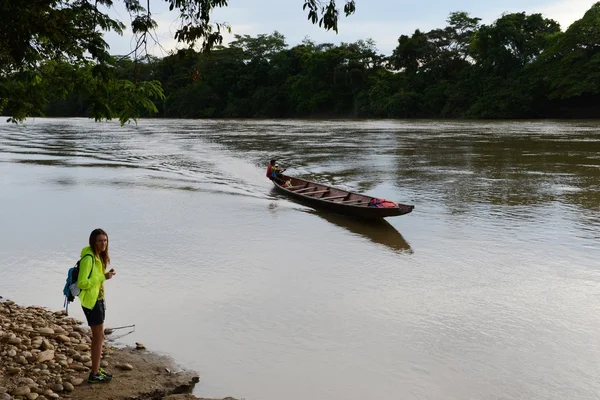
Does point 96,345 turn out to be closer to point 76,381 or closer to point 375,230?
point 76,381

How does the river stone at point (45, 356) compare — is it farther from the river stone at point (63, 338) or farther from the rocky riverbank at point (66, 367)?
the river stone at point (63, 338)

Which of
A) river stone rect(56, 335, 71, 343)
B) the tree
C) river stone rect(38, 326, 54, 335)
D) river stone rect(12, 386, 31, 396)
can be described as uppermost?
the tree

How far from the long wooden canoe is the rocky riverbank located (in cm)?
845

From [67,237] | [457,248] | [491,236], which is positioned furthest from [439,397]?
[67,237]

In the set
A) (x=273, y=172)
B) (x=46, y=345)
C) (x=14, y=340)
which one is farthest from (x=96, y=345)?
(x=273, y=172)

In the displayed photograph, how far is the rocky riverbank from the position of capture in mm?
5469

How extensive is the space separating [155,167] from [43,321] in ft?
70.5

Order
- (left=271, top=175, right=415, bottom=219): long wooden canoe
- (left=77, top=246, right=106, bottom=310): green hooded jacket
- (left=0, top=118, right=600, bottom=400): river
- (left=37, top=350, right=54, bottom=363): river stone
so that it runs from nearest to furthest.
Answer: (left=77, top=246, right=106, bottom=310): green hooded jacket
(left=37, top=350, right=54, bottom=363): river stone
(left=0, top=118, right=600, bottom=400): river
(left=271, top=175, right=415, bottom=219): long wooden canoe

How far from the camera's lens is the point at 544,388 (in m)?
6.64

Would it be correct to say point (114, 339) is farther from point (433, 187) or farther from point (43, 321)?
point (433, 187)

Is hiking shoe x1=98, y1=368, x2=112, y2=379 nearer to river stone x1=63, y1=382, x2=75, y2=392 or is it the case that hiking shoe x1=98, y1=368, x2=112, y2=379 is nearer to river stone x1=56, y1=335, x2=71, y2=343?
river stone x1=63, y1=382, x2=75, y2=392

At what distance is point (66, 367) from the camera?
5934 mm

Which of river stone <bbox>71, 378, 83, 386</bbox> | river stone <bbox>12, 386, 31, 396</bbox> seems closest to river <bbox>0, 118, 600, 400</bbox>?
river stone <bbox>71, 378, 83, 386</bbox>

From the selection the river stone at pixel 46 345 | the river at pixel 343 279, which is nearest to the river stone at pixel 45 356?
the river stone at pixel 46 345
